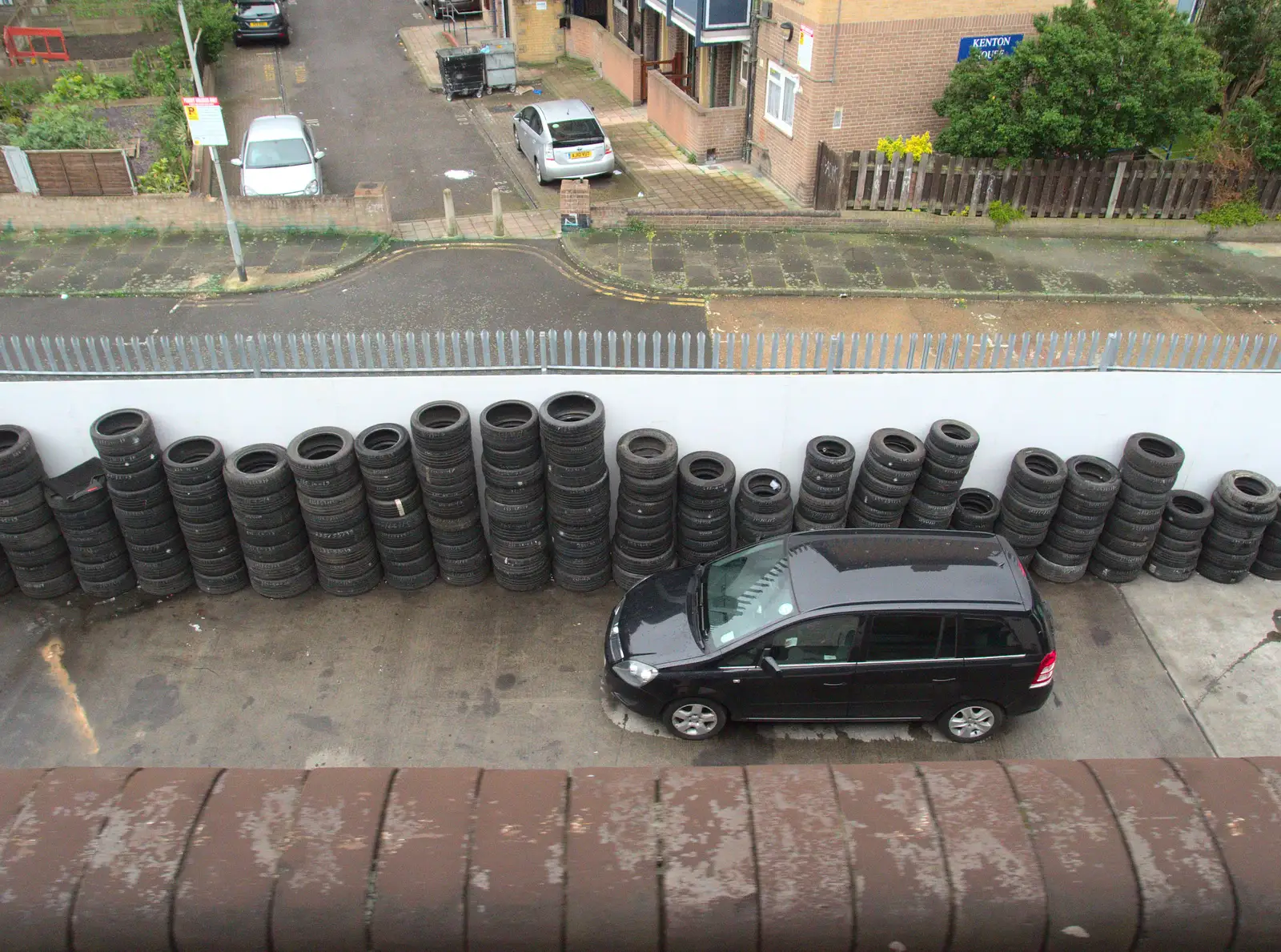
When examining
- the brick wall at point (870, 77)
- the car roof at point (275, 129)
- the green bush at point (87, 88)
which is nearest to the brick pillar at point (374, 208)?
the car roof at point (275, 129)

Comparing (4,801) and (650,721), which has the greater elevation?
(4,801)

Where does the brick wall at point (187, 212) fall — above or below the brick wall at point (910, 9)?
below

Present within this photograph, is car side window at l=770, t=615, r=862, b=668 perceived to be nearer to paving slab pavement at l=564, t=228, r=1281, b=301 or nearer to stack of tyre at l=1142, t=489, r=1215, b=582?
stack of tyre at l=1142, t=489, r=1215, b=582

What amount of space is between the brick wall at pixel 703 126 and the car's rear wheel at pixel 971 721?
15.2 meters

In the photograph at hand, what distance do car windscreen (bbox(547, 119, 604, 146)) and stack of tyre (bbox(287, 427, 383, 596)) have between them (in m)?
11.4

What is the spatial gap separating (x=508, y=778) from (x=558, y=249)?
1196cm

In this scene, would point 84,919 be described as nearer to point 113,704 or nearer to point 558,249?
point 113,704

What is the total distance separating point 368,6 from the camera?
110 feet

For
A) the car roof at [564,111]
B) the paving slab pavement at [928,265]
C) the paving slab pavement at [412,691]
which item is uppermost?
the car roof at [564,111]

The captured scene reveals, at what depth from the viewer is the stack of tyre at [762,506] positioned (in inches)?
336

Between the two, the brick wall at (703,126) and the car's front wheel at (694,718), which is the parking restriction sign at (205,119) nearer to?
the brick wall at (703,126)

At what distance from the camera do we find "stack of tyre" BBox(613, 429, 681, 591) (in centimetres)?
821

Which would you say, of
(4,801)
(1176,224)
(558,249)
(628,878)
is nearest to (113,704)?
(4,801)

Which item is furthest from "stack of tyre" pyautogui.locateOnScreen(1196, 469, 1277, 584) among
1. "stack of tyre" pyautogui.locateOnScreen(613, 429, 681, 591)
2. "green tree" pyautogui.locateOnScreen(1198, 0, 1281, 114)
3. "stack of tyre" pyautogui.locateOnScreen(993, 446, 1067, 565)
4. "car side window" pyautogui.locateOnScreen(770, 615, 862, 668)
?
"green tree" pyautogui.locateOnScreen(1198, 0, 1281, 114)
